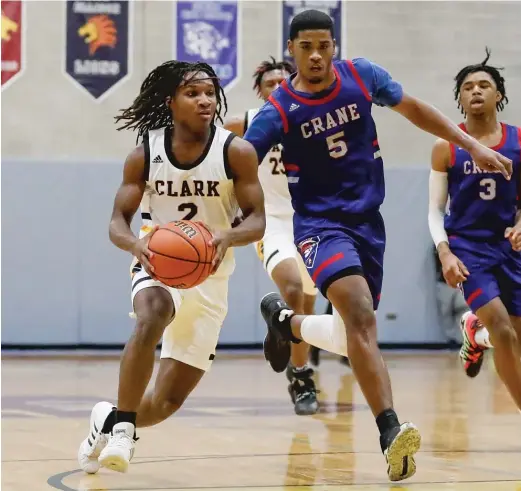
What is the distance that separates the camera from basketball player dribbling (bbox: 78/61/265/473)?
5062mm

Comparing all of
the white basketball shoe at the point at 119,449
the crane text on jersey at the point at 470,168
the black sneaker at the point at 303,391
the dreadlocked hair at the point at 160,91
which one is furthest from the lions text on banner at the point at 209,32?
the white basketball shoe at the point at 119,449

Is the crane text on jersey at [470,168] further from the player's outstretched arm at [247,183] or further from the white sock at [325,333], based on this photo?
the player's outstretched arm at [247,183]

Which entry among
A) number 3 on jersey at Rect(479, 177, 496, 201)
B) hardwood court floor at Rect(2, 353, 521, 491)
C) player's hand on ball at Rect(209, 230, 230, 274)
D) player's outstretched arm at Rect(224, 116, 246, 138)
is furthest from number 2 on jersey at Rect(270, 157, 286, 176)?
player's hand on ball at Rect(209, 230, 230, 274)

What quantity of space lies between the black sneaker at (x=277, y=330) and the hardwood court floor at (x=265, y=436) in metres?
0.45

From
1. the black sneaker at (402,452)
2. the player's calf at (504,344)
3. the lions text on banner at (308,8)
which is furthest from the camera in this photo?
the lions text on banner at (308,8)

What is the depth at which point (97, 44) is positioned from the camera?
12.9m

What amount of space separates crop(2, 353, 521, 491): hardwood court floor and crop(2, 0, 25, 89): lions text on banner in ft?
12.5

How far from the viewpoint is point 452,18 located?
1355cm

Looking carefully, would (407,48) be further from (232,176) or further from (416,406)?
(232,176)

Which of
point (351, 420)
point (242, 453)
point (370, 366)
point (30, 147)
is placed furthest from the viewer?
point (30, 147)

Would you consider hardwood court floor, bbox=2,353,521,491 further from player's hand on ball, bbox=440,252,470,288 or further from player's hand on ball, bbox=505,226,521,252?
player's hand on ball, bbox=505,226,521,252

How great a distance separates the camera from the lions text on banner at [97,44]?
12883mm

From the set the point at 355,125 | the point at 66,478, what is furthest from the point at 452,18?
the point at 66,478

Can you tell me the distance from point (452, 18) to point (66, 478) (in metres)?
9.85
